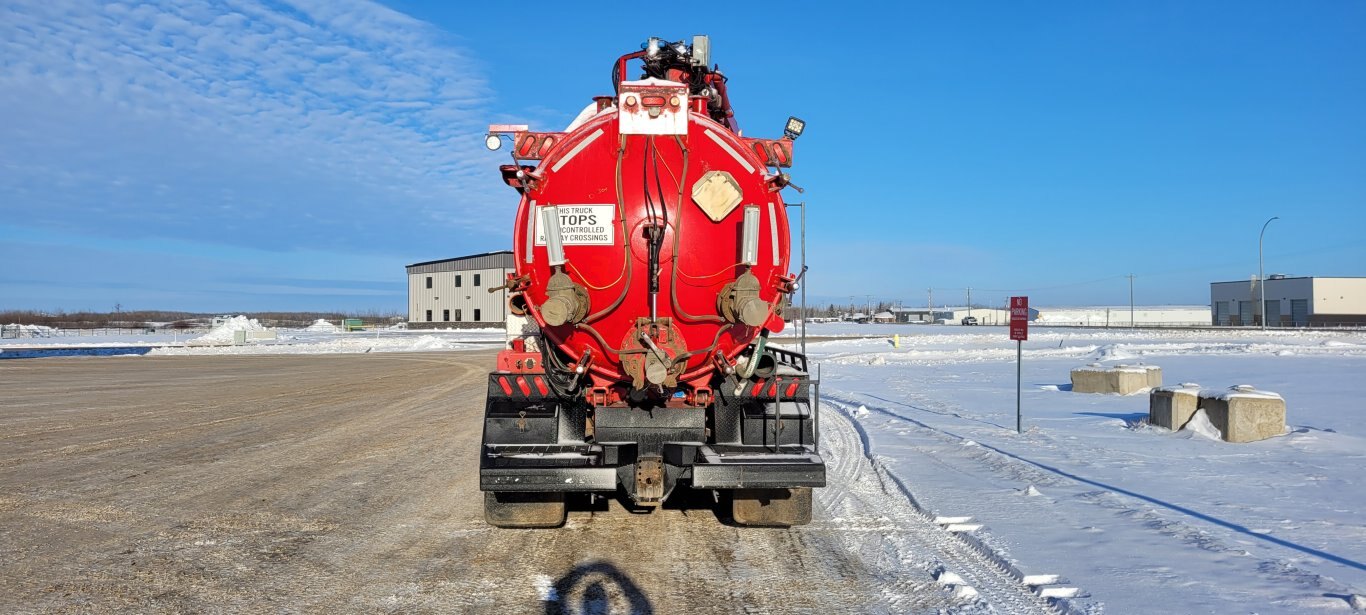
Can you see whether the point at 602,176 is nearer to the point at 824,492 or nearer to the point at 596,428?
the point at 596,428

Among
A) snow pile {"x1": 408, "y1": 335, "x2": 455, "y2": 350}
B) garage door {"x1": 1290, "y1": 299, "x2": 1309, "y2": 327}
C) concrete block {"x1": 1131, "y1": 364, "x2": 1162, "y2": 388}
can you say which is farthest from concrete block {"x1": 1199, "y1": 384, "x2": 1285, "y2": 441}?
garage door {"x1": 1290, "y1": 299, "x2": 1309, "y2": 327}

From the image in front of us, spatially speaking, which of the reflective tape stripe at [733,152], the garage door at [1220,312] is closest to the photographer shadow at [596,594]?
the reflective tape stripe at [733,152]

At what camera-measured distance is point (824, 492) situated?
28.0 ft

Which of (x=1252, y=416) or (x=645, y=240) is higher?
(x=645, y=240)

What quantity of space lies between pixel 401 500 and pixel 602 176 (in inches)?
159

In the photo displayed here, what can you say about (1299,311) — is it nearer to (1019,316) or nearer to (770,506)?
(1019,316)

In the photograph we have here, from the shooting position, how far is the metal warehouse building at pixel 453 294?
2419 inches

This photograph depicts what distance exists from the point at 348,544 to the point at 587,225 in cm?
304

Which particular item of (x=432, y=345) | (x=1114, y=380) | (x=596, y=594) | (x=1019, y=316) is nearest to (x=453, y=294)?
(x=432, y=345)

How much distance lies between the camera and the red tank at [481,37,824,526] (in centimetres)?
619

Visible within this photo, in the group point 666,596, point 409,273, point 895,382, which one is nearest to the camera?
point 666,596

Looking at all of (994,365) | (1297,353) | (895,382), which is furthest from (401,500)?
(1297,353)

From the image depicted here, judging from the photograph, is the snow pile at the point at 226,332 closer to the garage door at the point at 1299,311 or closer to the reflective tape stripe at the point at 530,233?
the reflective tape stripe at the point at 530,233

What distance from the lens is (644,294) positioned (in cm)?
621
